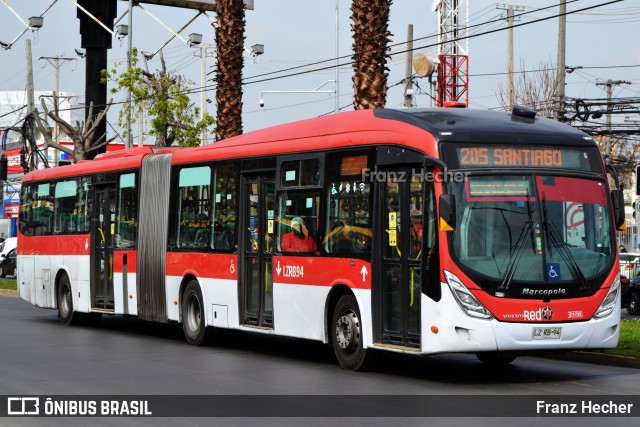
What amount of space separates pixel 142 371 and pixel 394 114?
4.72m

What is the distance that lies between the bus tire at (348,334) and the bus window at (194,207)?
4.65 meters

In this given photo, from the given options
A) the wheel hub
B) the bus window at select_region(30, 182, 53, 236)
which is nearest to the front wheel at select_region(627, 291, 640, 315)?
the bus window at select_region(30, 182, 53, 236)

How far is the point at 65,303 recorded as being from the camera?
26203 mm

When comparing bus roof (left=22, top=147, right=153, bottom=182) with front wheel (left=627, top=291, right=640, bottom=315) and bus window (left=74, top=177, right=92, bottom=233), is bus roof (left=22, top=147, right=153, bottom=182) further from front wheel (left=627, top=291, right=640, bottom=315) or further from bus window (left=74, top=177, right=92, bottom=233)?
front wheel (left=627, top=291, right=640, bottom=315)

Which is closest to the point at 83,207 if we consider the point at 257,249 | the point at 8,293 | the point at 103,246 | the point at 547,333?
the point at 103,246

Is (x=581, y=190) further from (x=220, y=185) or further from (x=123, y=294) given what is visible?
(x=123, y=294)

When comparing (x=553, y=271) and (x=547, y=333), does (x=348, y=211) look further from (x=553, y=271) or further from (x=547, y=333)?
(x=547, y=333)

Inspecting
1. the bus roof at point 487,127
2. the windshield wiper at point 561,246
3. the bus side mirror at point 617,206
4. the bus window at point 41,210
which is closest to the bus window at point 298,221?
the bus roof at point 487,127

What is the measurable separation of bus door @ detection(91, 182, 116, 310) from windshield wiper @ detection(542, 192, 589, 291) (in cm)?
1166

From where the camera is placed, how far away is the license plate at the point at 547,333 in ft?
46.4

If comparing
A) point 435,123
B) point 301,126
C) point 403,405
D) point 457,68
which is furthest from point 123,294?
point 457,68

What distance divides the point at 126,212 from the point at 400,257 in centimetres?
981

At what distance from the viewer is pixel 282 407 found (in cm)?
1230

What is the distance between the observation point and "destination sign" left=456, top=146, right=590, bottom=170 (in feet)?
47.8
